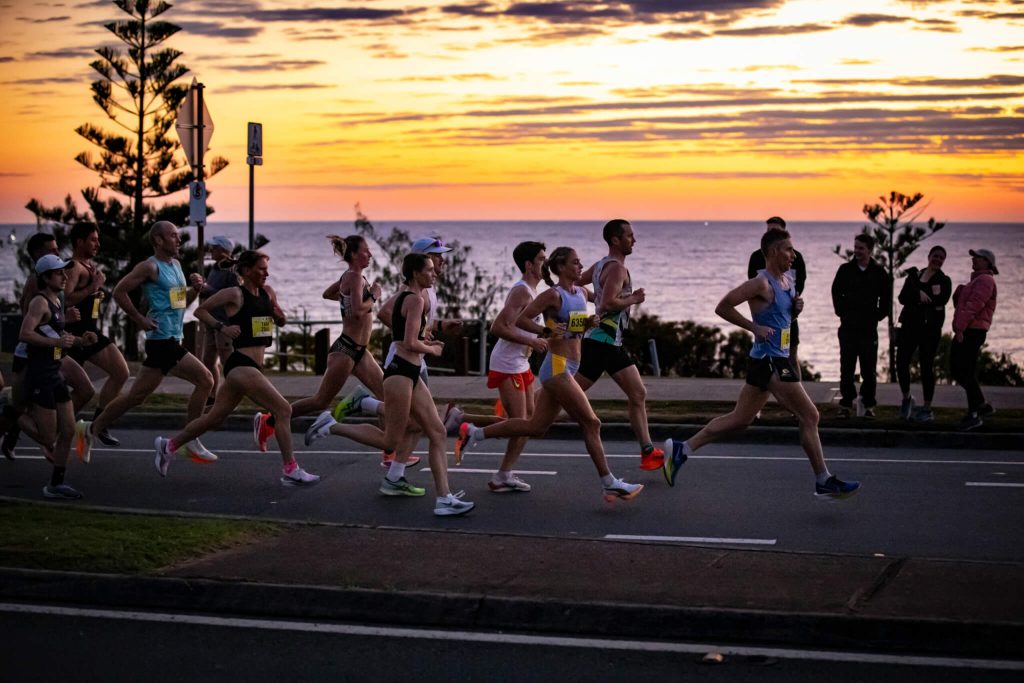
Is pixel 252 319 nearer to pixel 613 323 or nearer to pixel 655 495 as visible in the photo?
pixel 613 323

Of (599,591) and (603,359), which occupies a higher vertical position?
(603,359)

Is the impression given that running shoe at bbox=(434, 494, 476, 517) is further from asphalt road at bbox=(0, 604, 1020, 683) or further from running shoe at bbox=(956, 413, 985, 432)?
running shoe at bbox=(956, 413, 985, 432)

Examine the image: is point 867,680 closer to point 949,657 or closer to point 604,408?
point 949,657

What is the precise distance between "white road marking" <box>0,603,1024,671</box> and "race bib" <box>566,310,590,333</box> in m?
3.68

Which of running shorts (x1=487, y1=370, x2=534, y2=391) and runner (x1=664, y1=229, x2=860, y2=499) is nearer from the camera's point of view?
runner (x1=664, y1=229, x2=860, y2=499)

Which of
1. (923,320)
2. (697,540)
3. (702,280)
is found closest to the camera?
(697,540)

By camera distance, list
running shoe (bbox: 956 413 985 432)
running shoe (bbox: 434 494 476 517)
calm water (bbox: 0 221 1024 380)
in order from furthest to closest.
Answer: calm water (bbox: 0 221 1024 380)
running shoe (bbox: 956 413 985 432)
running shoe (bbox: 434 494 476 517)

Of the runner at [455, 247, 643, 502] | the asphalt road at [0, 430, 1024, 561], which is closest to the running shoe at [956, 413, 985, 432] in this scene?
the asphalt road at [0, 430, 1024, 561]

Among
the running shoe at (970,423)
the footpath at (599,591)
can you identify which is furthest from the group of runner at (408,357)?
the running shoe at (970,423)

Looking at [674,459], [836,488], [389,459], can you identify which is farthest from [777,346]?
[389,459]

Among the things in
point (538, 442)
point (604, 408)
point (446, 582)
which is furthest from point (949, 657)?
point (604, 408)

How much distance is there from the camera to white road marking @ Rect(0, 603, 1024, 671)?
21.5 ft

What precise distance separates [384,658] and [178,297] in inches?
249

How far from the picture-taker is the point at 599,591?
24.5ft
